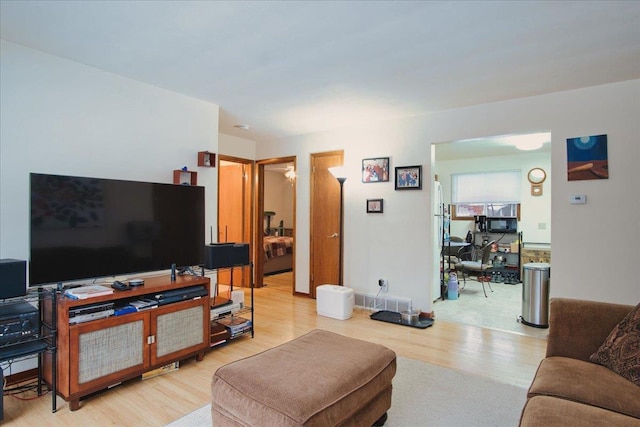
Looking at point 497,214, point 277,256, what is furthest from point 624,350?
point 277,256

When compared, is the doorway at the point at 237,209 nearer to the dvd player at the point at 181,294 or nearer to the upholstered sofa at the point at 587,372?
the dvd player at the point at 181,294

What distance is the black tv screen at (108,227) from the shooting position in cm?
237

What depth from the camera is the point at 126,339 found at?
251 cm

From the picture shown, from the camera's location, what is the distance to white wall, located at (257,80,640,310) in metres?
3.23

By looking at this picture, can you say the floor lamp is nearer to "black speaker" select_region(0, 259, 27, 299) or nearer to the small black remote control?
the small black remote control

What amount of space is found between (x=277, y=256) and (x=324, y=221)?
241cm

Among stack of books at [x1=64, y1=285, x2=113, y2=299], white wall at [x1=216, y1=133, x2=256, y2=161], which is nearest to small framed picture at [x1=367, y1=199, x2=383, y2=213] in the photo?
white wall at [x1=216, y1=133, x2=256, y2=161]

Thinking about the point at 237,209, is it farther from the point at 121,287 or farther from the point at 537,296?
the point at 537,296

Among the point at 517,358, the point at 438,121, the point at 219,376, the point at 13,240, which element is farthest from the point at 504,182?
the point at 13,240

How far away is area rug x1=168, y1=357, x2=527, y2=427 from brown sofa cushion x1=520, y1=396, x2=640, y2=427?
29.5 inches

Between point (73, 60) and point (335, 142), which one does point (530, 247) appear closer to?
point (335, 142)

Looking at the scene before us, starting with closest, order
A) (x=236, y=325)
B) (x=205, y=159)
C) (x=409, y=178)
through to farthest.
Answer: (x=236, y=325)
(x=205, y=159)
(x=409, y=178)

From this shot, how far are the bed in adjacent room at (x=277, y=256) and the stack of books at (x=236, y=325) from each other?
3183 mm

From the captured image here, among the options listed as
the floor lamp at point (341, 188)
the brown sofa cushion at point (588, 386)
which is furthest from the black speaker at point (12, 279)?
the floor lamp at point (341, 188)
